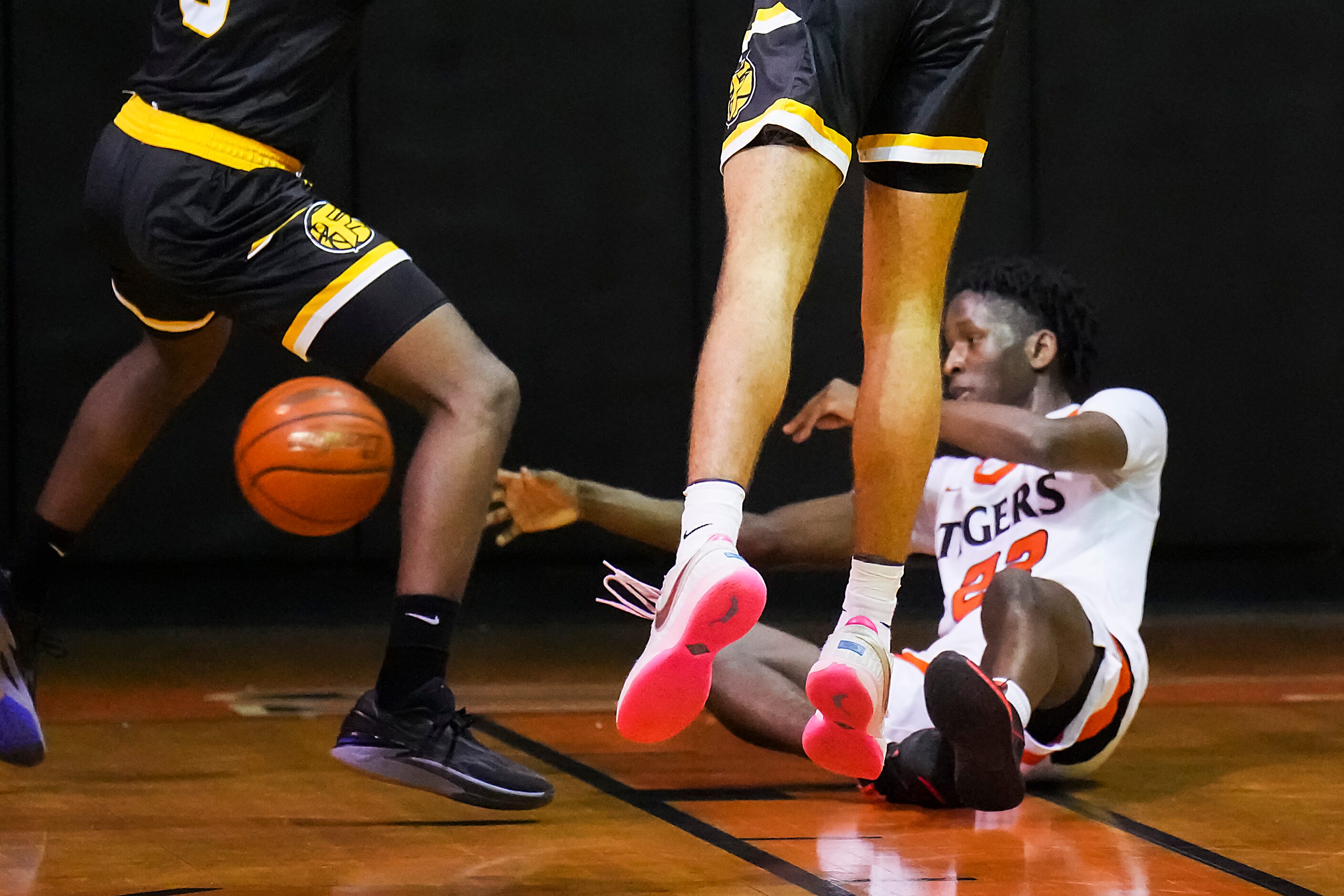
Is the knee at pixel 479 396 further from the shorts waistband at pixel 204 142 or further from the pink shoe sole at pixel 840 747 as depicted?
the pink shoe sole at pixel 840 747

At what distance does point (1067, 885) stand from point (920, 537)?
3.79ft

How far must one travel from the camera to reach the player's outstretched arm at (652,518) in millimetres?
2826

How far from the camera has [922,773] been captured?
2.56 metres

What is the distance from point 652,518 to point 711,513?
106cm

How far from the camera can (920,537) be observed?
315 cm

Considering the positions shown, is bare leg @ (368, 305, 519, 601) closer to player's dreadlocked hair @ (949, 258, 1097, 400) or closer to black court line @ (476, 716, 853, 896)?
black court line @ (476, 716, 853, 896)

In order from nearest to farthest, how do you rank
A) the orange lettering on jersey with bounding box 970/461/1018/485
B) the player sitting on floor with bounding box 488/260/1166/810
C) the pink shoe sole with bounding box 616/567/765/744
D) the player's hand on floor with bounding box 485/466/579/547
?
the pink shoe sole with bounding box 616/567/765/744, the player sitting on floor with bounding box 488/260/1166/810, the player's hand on floor with bounding box 485/466/579/547, the orange lettering on jersey with bounding box 970/461/1018/485

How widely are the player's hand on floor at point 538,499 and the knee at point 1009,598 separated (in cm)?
73

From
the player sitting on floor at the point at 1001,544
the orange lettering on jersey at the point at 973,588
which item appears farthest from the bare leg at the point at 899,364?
the orange lettering on jersey at the point at 973,588

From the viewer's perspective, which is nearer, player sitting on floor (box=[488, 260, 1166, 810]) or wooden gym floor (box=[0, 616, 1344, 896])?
wooden gym floor (box=[0, 616, 1344, 896])

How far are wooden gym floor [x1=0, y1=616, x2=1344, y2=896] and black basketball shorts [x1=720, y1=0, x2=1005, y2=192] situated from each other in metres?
0.95

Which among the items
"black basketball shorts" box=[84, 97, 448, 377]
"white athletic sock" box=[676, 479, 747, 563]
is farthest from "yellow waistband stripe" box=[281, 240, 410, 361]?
"white athletic sock" box=[676, 479, 747, 563]

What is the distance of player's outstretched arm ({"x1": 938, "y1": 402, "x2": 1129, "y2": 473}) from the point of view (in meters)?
2.78

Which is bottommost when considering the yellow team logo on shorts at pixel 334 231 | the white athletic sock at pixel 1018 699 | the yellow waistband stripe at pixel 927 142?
the white athletic sock at pixel 1018 699
